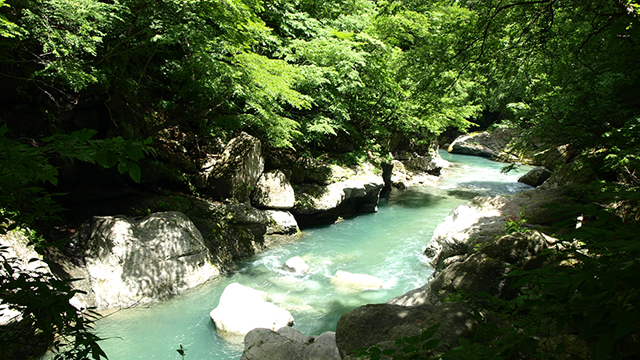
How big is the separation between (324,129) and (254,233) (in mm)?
4639

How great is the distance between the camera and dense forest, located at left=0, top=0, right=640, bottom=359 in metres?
1.57

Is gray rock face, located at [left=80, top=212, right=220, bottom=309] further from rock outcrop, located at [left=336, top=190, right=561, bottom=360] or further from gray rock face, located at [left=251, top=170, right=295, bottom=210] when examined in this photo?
rock outcrop, located at [left=336, top=190, right=561, bottom=360]

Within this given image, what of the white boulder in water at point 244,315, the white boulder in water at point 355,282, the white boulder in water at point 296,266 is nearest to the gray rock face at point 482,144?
the white boulder in water at point 355,282

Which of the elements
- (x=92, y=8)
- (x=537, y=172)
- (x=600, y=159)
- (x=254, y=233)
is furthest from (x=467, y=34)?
(x=537, y=172)

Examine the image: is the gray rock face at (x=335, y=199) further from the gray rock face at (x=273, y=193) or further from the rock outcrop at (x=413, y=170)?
the rock outcrop at (x=413, y=170)

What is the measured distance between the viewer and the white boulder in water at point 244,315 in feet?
18.3

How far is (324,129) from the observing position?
11805 mm

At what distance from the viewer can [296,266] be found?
7992 mm

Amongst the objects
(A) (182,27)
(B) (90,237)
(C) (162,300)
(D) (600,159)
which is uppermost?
(A) (182,27)

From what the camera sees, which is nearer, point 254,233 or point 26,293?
point 26,293

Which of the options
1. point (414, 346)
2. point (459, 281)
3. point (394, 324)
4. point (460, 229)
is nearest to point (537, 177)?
point (460, 229)

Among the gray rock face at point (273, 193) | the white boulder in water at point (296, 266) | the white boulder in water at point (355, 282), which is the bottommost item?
the white boulder in water at point (355, 282)

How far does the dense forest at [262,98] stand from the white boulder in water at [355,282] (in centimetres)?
397

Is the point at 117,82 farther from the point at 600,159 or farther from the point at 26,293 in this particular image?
the point at 600,159
